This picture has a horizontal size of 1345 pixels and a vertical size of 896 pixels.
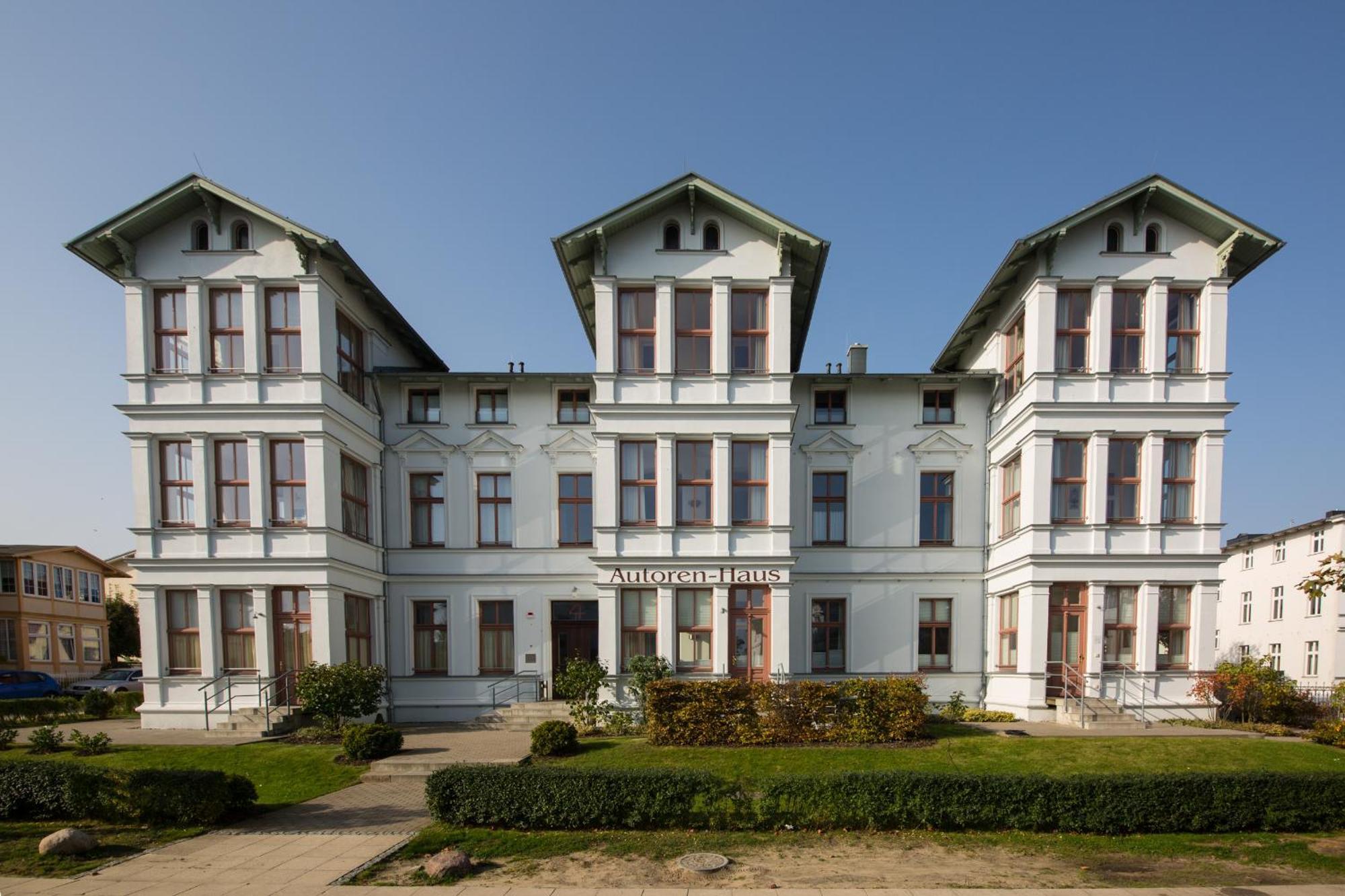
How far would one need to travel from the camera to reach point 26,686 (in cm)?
2998

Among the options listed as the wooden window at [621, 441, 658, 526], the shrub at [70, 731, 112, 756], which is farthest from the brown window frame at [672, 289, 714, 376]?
the shrub at [70, 731, 112, 756]

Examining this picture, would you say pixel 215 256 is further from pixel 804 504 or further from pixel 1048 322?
pixel 1048 322

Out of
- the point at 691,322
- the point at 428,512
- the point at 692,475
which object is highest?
the point at 691,322

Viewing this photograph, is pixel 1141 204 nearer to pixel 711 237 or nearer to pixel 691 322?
pixel 711 237

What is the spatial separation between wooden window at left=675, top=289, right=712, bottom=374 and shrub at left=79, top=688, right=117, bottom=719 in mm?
22272

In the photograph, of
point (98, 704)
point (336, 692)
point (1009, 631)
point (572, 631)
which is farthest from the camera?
point (572, 631)

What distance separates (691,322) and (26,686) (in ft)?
109

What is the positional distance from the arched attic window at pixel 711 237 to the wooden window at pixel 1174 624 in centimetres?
1629

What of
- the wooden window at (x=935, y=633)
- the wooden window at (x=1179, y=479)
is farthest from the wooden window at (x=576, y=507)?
the wooden window at (x=1179, y=479)

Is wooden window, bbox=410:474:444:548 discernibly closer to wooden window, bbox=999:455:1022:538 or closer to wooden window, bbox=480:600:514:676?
wooden window, bbox=480:600:514:676

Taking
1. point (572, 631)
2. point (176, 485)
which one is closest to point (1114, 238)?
point (572, 631)

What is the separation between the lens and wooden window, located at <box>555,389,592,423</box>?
2369 cm

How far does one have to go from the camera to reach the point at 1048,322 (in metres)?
20.0

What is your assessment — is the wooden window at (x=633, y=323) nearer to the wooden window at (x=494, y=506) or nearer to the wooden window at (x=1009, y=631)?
A: the wooden window at (x=494, y=506)
